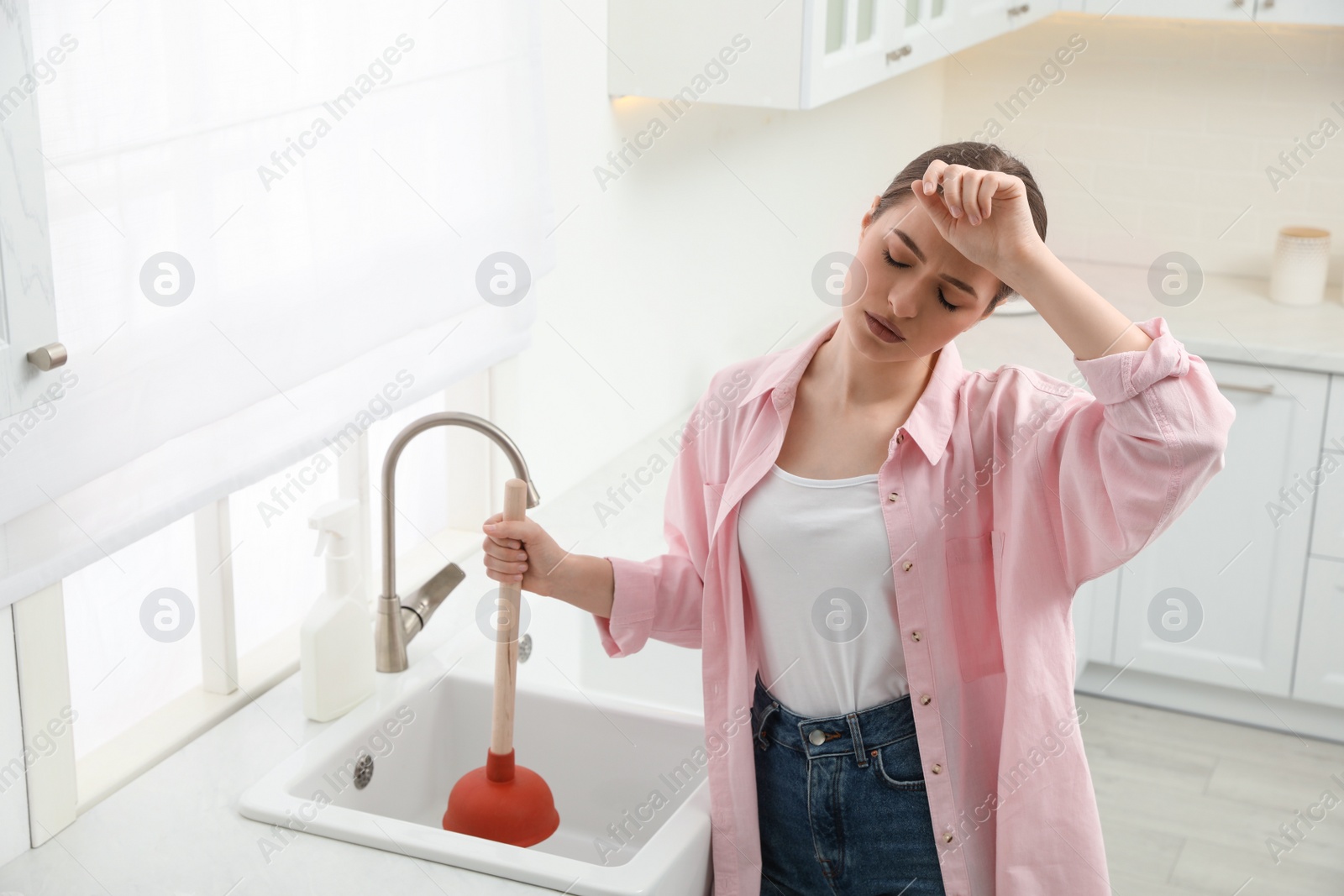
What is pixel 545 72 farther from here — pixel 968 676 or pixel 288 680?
pixel 968 676

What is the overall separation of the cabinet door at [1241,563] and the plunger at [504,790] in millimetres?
1875

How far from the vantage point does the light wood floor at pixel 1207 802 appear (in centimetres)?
243

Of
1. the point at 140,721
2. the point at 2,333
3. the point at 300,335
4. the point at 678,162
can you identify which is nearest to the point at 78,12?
the point at 2,333

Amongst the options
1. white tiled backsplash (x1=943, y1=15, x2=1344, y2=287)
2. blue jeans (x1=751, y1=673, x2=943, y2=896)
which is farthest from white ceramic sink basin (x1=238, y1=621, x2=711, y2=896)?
white tiled backsplash (x1=943, y1=15, x2=1344, y2=287)

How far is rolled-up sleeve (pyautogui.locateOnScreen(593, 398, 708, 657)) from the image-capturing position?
1.33m

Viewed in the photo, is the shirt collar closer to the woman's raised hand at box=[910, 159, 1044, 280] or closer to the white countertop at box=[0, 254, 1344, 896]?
the woman's raised hand at box=[910, 159, 1044, 280]

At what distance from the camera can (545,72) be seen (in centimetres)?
184

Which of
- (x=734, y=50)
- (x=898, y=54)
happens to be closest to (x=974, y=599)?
(x=734, y=50)

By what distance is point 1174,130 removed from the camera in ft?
11.0

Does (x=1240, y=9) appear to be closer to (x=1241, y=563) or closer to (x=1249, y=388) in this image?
(x=1249, y=388)

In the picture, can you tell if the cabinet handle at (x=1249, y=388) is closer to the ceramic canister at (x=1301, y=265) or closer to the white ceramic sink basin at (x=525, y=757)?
the ceramic canister at (x=1301, y=265)

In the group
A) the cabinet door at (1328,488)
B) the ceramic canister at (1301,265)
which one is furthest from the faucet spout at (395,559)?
the ceramic canister at (1301,265)

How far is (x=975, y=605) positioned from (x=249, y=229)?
2.58 ft

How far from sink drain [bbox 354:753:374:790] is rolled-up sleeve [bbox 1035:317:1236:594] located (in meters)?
0.79
